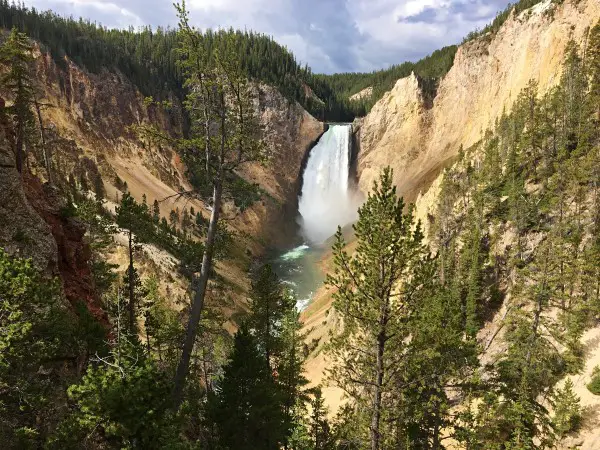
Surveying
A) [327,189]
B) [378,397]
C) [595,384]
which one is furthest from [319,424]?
[327,189]

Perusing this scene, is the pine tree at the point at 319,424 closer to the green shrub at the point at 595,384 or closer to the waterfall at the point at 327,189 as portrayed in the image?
the green shrub at the point at 595,384

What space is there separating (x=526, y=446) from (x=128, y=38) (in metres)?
142

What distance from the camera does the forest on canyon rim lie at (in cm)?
923

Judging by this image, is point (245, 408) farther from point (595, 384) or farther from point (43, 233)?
point (595, 384)

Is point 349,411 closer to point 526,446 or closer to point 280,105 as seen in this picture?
point 526,446

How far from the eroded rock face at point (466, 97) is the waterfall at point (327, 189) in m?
4.84

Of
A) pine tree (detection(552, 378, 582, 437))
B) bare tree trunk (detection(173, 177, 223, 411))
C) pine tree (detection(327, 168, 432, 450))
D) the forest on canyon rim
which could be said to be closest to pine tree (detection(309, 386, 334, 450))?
the forest on canyon rim

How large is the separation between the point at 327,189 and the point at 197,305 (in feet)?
298

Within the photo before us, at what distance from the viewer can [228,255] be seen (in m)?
11.6

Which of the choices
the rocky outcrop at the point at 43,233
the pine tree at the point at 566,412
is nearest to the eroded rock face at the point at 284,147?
the rocky outcrop at the point at 43,233

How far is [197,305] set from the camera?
1088 cm

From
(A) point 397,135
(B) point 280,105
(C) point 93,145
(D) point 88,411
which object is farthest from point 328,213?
(D) point 88,411

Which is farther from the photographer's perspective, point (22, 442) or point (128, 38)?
point (128, 38)

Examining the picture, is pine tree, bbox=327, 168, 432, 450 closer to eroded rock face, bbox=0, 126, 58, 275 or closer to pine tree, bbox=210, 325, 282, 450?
pine tree, bbox=210, 325, 282, 450
